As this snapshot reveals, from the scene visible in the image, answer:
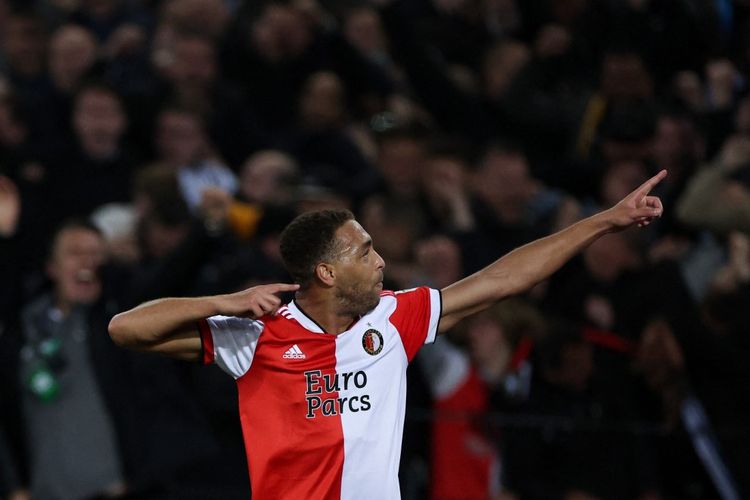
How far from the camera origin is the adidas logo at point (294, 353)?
5.18 meters

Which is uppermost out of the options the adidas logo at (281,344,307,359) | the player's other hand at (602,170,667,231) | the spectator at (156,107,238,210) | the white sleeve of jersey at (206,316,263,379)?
the spectator at (156,107,238,210)

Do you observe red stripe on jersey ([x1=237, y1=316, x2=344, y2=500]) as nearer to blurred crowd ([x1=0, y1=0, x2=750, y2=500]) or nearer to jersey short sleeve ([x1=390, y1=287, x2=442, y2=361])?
jersey short sleeve ([x1=390, y1=287, x2=442, y2=361])

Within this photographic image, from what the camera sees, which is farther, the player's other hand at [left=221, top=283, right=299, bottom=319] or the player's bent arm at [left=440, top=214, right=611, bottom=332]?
the player's bent arm at [left=440, top=214, right=611, bottom=332]

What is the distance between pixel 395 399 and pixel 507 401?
10.9 feet

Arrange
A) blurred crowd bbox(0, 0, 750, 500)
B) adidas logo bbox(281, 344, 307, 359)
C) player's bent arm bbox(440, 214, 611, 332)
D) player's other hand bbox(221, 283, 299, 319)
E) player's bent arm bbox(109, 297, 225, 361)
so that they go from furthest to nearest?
1. blurred crowd bbox(0, 0, 750, 500)
2. player's bent arm bbox(440, 214, 611, 332)
3. adidas logo bbox(281, 344, 307, 359)
4. player's bent arm bbox(109, 297, 225, 361)
5. player's other hand bbox(221, 283, 299, 319)

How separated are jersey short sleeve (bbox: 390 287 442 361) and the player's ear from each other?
1.15ft

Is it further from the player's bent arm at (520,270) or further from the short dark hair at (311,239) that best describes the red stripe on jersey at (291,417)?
the player's bent arm at (520,270)

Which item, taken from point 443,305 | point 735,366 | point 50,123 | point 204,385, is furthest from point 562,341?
point 50,123

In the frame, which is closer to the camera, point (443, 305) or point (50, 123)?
point (443, 305)

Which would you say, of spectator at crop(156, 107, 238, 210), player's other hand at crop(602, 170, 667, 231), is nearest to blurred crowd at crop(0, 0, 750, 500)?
spectator at crop(156, 107, 238, 210)

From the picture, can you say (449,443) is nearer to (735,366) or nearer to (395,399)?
(735,366)

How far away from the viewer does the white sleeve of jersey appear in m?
5.15

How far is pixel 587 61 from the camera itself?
11.5 metres

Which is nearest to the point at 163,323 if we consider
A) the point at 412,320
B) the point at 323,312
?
the point at 323,312
